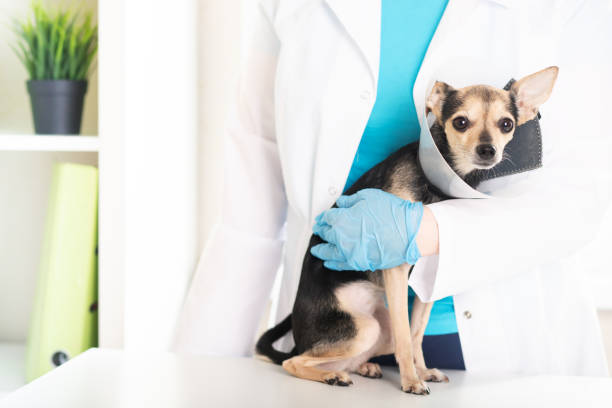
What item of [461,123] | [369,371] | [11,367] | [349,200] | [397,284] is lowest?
[11,367]

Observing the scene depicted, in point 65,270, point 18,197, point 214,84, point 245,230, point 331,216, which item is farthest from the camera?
point 214,84

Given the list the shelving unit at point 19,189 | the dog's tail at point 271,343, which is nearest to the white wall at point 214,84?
the shelving unit at point 19,189

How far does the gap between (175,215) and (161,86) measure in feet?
1.12

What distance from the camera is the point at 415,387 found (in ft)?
2.24

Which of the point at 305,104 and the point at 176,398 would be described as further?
the point at 305,104

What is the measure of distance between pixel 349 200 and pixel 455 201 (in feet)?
0.46

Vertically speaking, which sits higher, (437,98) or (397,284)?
(437,98)

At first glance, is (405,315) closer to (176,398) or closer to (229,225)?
(176,398)

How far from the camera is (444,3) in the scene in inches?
31.8

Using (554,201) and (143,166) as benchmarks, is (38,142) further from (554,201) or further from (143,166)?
(554,201)

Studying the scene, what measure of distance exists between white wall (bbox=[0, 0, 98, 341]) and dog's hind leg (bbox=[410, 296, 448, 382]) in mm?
998

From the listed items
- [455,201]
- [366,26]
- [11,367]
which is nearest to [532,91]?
[455,201]

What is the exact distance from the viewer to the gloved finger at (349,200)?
736mm

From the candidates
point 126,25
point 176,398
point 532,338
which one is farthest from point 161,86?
point 532,338
